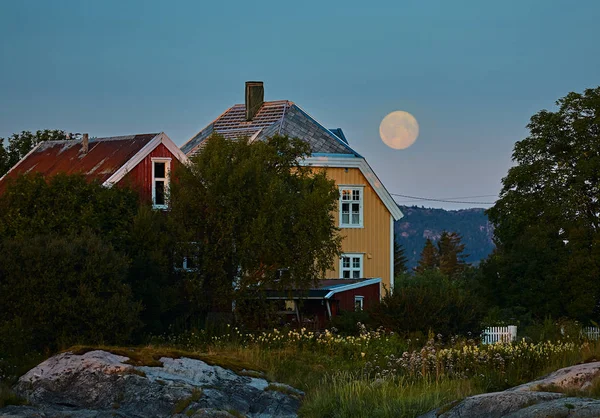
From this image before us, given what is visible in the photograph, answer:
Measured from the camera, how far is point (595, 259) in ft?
173

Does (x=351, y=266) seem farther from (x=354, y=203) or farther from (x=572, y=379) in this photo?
(x=572, y=379)

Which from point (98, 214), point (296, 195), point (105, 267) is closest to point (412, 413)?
point (105, 267)

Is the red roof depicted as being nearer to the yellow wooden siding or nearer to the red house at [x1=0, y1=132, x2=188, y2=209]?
the red house at [x1=0, y1=132, x2=188, y2=209]

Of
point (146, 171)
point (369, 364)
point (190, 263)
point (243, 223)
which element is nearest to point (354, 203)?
point (146, 171)

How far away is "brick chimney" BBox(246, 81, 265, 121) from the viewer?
57188mm

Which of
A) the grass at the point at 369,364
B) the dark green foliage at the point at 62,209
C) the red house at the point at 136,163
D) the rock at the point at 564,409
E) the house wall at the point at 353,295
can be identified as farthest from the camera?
the house wall at the point at 353,295

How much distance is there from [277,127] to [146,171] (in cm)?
1374

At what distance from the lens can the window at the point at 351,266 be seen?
172ft

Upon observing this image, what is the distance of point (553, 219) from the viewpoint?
5784cm

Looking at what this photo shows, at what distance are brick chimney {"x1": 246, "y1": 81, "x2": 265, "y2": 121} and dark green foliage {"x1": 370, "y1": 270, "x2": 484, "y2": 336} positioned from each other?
2307cm

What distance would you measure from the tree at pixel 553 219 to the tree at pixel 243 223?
676 inches

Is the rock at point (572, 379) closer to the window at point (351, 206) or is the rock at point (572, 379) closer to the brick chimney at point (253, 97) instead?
the window at point (351, 206)

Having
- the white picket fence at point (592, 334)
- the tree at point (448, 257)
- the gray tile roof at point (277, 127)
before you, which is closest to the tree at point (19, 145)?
the gray tile roof at point (277, 127)

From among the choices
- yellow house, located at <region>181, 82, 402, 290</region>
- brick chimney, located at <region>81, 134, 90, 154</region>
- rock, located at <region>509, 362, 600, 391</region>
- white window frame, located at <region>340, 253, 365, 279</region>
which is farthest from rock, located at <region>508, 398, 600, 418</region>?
white window frame, located at <region>340, 253, 365, 279</region>
